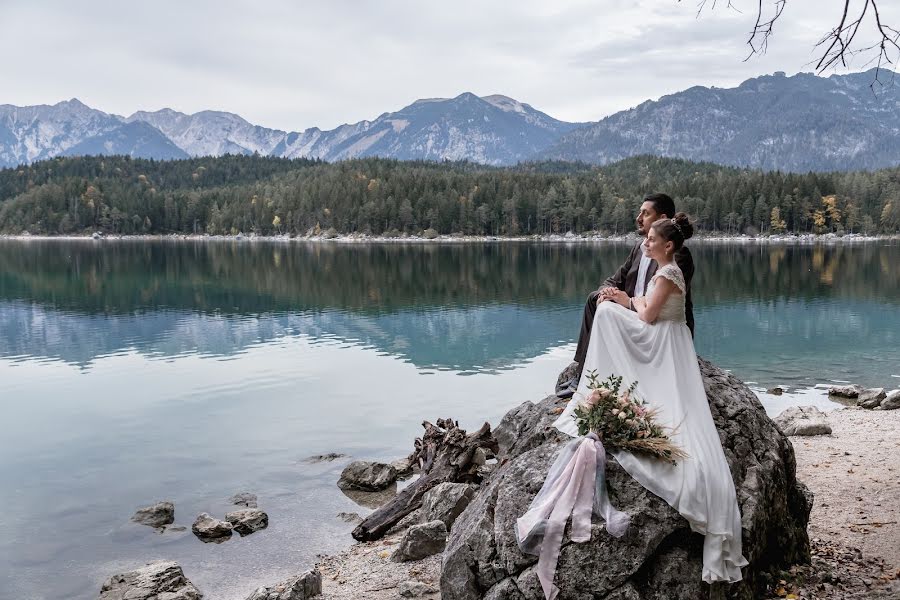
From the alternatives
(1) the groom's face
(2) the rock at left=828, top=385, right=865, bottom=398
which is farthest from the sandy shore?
(2) the rock at left=828, top=385, right=865, bottom=398

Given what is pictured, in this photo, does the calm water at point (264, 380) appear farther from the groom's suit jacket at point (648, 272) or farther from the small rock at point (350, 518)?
the groom's suit jacket at point (648, 272)

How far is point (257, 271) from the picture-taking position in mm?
78562

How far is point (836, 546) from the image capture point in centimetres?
902

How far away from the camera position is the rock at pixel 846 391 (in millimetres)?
22859

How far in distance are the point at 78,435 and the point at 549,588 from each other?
17.7 m

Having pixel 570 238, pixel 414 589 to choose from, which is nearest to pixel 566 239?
pixel 570 238

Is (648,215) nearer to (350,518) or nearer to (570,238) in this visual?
(350,518)

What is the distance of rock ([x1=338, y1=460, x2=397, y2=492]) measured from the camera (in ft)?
50.1

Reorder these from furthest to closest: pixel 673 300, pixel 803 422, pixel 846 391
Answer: pixel 846 391
pixel 803 422
pixel 673 300

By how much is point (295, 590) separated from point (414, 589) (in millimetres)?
1591

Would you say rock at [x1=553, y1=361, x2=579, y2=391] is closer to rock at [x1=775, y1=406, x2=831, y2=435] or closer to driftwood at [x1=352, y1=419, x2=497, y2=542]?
driftwood at [x1=352, y1=419, x2=497, y2=542]

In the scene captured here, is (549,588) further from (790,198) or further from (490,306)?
(790,198)

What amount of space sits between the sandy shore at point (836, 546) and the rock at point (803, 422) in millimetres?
838

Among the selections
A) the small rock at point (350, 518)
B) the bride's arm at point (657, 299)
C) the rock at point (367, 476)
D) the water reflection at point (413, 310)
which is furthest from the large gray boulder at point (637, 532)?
the water reflection at point (413, 310)
